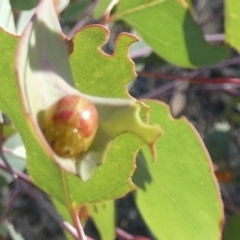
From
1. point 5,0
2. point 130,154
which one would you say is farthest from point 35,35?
point 5,0

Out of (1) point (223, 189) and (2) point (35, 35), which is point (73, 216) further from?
(1) point (223, 189)

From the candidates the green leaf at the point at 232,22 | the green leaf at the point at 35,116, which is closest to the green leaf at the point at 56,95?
the green leaf at the point at 35,116

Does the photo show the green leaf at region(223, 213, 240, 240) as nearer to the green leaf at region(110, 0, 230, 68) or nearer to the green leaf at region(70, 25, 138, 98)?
the green leaf at region(110, 0, 230, 68)

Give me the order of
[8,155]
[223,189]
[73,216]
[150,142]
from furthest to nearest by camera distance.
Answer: [223,189] < [8,155] < [73,216] < [150,142]

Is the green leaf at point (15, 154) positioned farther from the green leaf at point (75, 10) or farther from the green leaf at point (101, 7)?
the green leaf at point (101, 7)

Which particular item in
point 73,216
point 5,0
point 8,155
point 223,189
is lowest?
point 223,189

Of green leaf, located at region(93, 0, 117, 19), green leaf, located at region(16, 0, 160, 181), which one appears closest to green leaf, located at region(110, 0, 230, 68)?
green leaf, located at region(93, 0, 117, 19)

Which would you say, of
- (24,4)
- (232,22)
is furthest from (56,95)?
(24,4)
